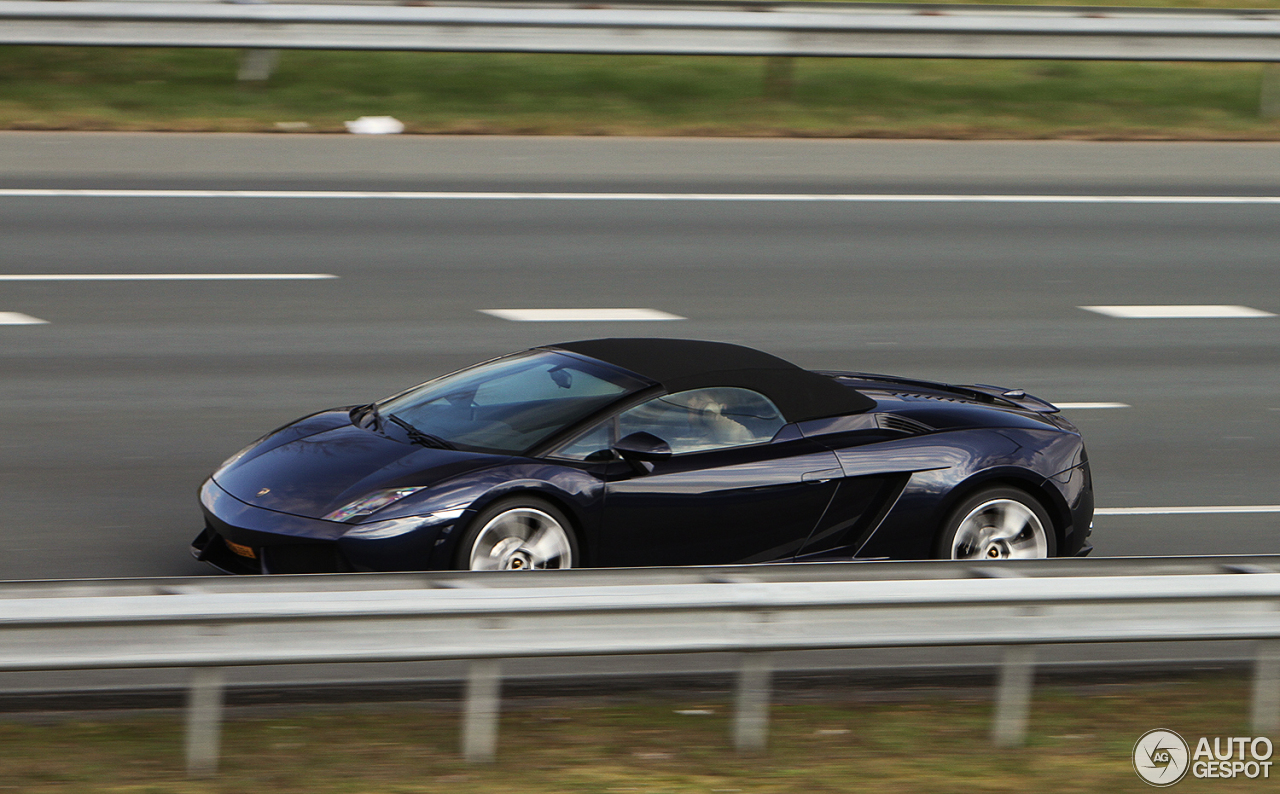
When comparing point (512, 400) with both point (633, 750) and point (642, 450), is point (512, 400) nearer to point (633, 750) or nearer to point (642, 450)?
point (642, 450)

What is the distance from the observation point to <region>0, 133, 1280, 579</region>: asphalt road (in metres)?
9.62

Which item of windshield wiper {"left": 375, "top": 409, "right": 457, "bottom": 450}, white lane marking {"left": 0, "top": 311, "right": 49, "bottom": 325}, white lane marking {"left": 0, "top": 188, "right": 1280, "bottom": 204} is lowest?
windshield wiper {"left": 375, "top": 409, "right": 457, "bottom": 450}

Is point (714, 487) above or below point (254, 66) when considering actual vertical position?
below

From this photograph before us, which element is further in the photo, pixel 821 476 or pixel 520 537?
pixel 821 476

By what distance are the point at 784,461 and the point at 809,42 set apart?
1077 cm

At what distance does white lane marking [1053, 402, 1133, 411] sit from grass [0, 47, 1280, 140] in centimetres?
713

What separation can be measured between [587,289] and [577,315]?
71cm

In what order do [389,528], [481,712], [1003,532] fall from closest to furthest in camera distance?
[481,712] → [389,528] → [1003,532]

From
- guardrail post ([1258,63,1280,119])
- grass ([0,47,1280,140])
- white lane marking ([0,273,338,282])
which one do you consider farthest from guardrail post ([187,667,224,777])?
guardrail post ([1258,63,1280,119])

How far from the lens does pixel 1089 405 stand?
11188 mm

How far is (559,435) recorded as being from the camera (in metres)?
7.44

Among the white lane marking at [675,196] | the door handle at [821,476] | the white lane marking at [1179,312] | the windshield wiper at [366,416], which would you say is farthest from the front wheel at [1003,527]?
the white lane marking at [675,196]

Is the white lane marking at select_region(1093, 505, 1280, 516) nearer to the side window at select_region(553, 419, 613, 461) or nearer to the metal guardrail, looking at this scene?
the side window at select_region(553, 419, 613, 461)

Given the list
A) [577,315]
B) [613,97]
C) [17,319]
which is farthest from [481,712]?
[613,97]
